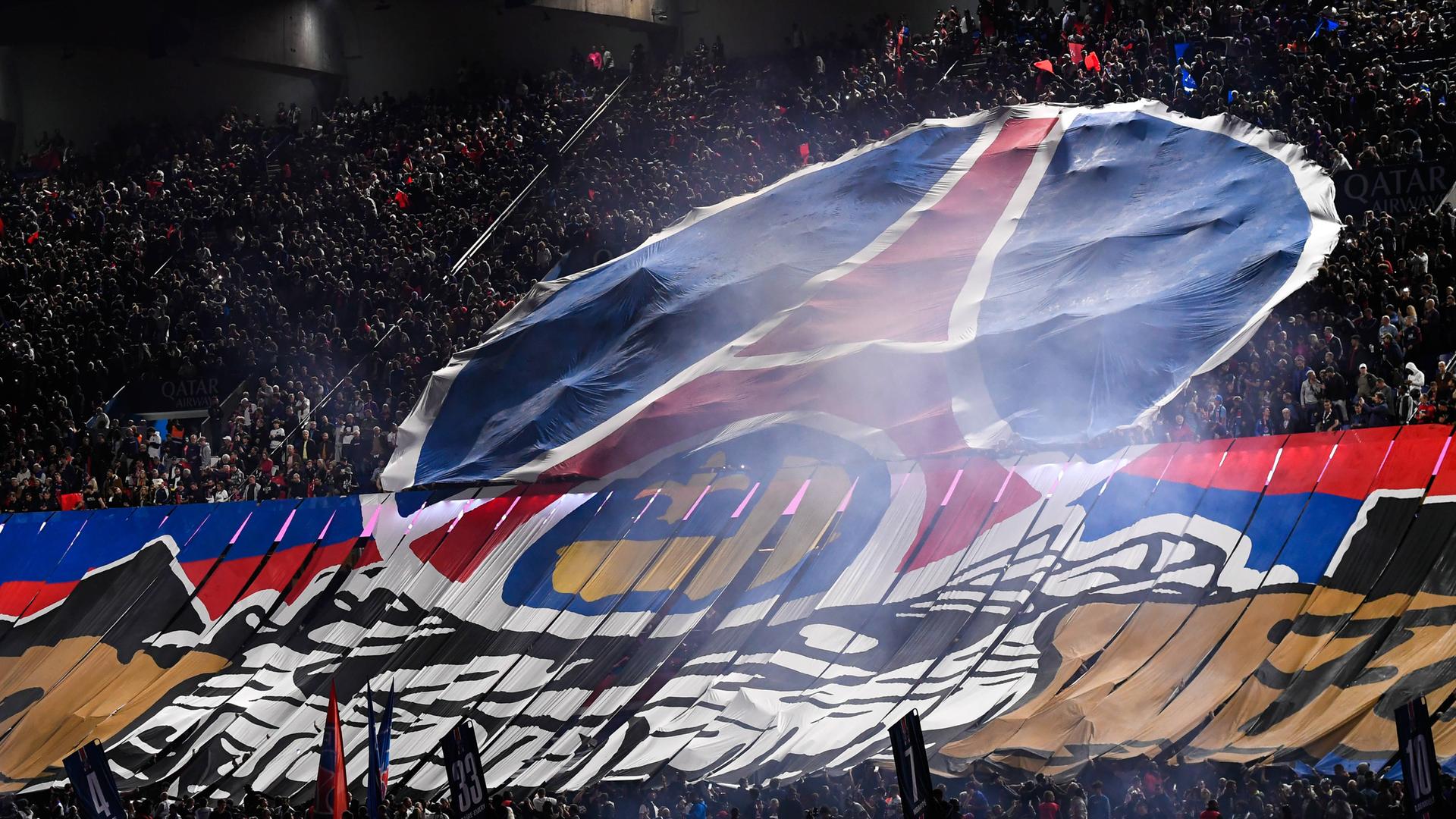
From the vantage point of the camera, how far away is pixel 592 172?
35875mm

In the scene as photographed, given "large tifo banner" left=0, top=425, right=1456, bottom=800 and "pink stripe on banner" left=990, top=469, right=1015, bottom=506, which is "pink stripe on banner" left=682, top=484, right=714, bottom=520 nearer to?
"large tifo banner" left=0, top=425, right=1456, bottom=800

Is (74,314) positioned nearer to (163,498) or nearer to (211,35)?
(163,498)

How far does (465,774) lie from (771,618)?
846cm

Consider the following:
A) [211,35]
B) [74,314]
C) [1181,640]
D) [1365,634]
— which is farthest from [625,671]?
[211,35]

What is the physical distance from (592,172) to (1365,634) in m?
21.8

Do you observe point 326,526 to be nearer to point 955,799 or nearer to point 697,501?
point 697,501

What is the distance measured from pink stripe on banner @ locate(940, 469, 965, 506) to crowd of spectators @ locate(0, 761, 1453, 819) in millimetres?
3834

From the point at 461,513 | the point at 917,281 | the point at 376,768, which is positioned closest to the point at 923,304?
the point at 917,281

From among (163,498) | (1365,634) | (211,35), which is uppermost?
(211,35)

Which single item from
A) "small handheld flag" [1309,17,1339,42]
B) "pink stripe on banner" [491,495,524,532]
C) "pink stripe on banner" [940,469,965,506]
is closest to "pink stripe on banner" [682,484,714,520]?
"pink stripe on banner" [491,495,524,532]

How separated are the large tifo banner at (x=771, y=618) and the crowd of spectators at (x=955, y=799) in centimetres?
27

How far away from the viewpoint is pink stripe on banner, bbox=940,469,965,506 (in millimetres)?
20969

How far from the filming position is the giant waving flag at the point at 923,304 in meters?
21.0

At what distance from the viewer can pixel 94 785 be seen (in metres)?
14.5
